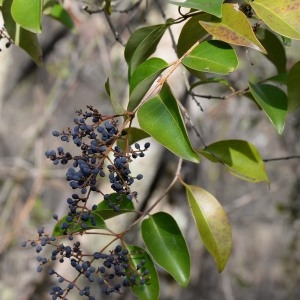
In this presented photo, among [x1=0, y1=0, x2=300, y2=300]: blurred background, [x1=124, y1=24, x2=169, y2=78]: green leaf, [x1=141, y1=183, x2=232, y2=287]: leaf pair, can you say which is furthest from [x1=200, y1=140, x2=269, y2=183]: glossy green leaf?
[x1=0, y1=0, x2=300, y2=300]: blurred background

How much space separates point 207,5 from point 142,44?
17 cm

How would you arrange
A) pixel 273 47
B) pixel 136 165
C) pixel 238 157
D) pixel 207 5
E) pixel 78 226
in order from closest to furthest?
pixel 207 5 < pixel 78 226 < pixel 238 157 < pixel 273 47 < pixel 136 165

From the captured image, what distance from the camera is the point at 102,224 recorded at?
94 centimetres

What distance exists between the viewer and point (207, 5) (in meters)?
0.78

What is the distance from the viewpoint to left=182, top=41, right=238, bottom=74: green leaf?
807 mm

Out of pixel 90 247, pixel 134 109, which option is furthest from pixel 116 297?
pixel 134 109

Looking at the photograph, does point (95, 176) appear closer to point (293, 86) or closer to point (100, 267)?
point (100, 267)

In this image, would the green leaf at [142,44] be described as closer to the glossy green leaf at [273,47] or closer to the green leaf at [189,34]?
the green leaf at [189,34]

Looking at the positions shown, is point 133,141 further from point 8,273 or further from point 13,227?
point 8,273

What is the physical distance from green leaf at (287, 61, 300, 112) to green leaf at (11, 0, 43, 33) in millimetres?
390

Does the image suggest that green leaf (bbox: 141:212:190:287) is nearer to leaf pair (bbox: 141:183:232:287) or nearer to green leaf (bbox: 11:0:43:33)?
leaf pair (bbox: 141:183:232:287)

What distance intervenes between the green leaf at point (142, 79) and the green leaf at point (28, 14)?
0.15m

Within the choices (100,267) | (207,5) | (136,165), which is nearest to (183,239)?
(100,267)

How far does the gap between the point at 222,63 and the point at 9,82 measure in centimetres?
220
